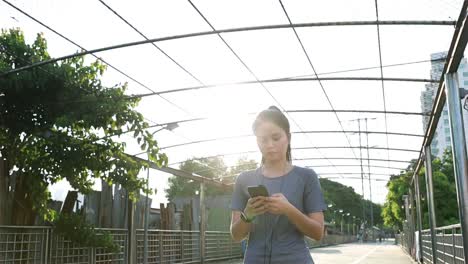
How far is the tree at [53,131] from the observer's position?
7.64 meters

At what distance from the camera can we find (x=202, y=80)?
11.3 meters

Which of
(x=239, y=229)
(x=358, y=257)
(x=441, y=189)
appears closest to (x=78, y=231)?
(x=239, y=229)

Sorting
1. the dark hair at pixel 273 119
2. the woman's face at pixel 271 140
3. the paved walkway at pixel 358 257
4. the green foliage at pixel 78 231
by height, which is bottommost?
the paved walkway at pixel 358 257

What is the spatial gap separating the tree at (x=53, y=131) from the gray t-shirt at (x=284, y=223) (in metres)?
6.05

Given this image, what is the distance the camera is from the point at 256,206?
1869mm

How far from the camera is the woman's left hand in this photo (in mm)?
1819

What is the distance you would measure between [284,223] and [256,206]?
0.16m

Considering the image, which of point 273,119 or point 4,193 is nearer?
point 273,119

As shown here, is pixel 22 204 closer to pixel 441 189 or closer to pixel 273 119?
pixel 273 119

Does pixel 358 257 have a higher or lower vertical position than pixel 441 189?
lower

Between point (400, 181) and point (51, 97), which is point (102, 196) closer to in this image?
point (51, 97)

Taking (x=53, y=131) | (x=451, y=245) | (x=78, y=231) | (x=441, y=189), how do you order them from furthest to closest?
(x=441, y=189) → (x=451, y=245) → (x=78, y=231) → (x=53, y=131)

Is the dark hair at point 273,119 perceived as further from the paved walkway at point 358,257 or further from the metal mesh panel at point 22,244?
the paved walkway at point 358,257

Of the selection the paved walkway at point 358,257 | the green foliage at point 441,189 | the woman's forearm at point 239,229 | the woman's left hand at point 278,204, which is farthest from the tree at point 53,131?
the green foliage at point 441,189
